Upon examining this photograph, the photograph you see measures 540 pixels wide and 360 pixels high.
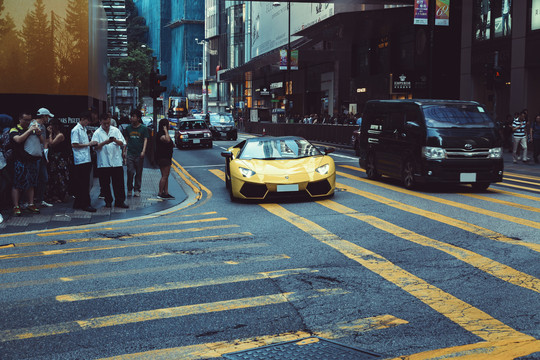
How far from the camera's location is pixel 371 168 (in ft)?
58.5

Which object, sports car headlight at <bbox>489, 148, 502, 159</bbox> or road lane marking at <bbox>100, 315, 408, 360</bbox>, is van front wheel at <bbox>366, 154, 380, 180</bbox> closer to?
sports car headlight at <bbox>489, 148, 502, 159</bbox>

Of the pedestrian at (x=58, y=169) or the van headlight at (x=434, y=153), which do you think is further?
the van headlight at (x=434, y=153)

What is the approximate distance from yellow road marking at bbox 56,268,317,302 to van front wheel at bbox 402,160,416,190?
8.51 metres

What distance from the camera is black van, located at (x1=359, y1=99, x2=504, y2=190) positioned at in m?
14.5

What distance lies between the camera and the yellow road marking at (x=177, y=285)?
627 cm

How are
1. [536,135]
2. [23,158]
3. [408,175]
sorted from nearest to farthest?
[23,158] → [408,175] → [536,135]

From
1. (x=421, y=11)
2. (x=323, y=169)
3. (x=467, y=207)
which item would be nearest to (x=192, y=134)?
(x=421, y=11)

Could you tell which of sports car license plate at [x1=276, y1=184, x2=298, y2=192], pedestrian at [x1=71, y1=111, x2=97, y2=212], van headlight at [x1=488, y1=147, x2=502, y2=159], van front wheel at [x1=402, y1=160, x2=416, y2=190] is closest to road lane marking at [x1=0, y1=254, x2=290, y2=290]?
sports car license plate at [x1=276, y1=184, x2=298, y2=192]

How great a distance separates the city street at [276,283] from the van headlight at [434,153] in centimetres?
243

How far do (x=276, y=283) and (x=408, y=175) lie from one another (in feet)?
30.7

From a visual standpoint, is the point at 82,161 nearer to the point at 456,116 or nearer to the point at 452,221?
the point at 452,221

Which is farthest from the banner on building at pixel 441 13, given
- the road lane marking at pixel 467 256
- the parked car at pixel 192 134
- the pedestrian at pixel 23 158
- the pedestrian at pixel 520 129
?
the pedestrian at pixel 23 158

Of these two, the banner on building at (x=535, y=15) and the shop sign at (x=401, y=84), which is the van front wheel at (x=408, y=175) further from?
the shop sign at (x=401, y=84)

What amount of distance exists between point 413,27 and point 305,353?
40767mm
